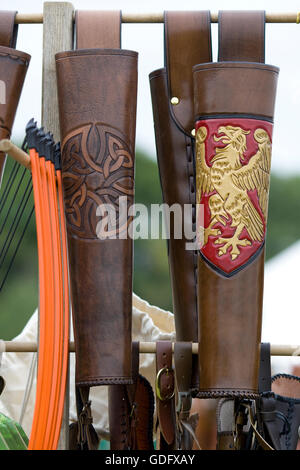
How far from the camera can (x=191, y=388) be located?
1759mm

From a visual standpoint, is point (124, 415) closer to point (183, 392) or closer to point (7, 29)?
point (183, 392)

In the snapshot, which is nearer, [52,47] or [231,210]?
[231,210]

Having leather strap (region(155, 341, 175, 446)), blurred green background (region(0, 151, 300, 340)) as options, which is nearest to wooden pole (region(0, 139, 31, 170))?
leather strap (region(155, 341, 175, 446))

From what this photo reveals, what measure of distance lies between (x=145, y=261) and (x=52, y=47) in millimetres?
6920

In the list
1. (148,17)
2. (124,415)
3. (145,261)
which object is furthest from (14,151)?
(145,261)

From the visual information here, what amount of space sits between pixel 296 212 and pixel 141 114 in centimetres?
506

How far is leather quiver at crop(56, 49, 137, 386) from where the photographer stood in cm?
168

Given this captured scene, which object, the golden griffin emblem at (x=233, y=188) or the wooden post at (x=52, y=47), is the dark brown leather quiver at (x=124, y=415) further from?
the wooden post at (x=52, y=47)

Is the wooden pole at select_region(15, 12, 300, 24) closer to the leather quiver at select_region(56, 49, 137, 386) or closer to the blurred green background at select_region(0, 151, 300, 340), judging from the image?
the leather quiver at select_region(56, 49, 137, 386)

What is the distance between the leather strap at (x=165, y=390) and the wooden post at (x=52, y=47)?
0.52 metres

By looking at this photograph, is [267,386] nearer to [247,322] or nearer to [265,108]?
[247,322]

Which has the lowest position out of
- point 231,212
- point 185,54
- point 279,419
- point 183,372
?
point 279,419

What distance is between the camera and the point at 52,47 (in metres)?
1.85

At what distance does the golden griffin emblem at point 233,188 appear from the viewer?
5.53 feet
